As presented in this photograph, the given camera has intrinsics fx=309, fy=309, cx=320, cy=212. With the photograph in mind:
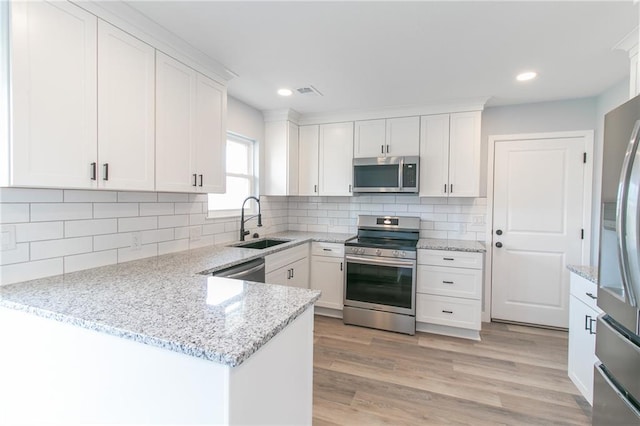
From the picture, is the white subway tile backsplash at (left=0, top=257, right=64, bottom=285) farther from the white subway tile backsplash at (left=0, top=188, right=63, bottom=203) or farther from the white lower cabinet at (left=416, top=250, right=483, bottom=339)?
the white lower cabinet at (left=416, top=250, right=483, bottom=339)

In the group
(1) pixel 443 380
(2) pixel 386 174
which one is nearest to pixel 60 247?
(1) pixel 443 380

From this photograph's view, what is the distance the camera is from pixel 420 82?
2.70 meters

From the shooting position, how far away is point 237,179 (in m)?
3.42

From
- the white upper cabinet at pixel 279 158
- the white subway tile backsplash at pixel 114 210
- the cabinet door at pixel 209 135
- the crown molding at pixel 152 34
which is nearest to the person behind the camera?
the crown molding at pixel 152 34

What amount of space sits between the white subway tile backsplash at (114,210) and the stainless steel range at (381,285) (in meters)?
2.04

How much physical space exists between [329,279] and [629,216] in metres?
2.66

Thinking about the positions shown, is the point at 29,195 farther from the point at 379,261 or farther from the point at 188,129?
the point at 379,261

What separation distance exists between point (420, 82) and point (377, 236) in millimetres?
1769

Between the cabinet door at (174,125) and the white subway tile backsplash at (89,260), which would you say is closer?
the white subway tile backsplash at (89,260)

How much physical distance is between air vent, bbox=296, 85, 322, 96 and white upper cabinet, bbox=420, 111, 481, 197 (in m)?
1.23

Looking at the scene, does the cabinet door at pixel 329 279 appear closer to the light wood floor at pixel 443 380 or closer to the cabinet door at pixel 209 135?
the light wood floor at pixel 443 380

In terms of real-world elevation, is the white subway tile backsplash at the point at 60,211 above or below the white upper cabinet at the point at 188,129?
below

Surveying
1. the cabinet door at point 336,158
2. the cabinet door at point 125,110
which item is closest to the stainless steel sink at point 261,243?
the cabinet door at point 336,158

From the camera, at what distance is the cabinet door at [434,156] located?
3.31m
